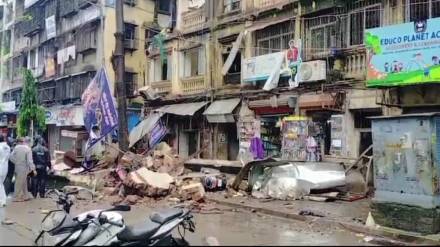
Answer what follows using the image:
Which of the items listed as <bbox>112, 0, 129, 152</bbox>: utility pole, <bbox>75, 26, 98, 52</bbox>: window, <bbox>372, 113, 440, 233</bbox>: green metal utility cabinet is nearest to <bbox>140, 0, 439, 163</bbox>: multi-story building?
<bbox>112, 0, 129, 152</bbox>: utility pole

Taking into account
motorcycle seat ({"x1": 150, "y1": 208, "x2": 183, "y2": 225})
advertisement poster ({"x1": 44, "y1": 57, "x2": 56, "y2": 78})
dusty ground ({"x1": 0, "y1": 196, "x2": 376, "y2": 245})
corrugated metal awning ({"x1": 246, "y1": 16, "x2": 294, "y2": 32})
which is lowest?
dusty ground ({"x1": 0, "y1": 196, "x2": 376, "y2": 245})

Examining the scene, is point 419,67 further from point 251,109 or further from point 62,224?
point 62,224

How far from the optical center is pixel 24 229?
960 centimetres

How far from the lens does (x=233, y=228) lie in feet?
31.7

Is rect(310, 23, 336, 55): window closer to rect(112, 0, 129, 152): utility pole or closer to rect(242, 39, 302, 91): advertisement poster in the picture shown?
rect(242, 39, 302, 91): advertisement poster

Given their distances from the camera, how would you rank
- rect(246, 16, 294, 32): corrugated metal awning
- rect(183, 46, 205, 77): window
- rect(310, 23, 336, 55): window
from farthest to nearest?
rect(183, 46, 205, 77): window, rect(246, 16, 294, 32): corrugated metal awning, rect(310, 23, 336, 55): window

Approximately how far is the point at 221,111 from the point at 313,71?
4.84m

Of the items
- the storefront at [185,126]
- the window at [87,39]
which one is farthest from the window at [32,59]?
the storefront at [185,126]

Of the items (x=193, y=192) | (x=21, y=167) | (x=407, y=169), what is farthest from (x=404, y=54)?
(x=21, y=167)

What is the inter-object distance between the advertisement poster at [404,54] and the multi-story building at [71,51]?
61.2 ft

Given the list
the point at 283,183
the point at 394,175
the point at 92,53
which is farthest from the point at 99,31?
the point at 394,175

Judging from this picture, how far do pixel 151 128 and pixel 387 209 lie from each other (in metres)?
15.3

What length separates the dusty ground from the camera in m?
8.27

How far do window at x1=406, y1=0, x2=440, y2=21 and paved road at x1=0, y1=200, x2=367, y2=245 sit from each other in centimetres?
710
